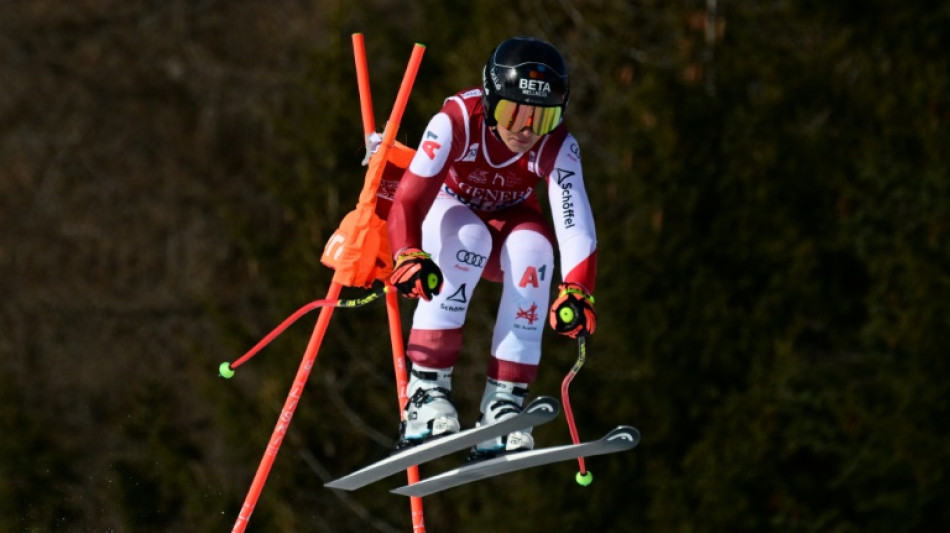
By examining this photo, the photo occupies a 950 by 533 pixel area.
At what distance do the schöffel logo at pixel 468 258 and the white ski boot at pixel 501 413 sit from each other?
444 mm

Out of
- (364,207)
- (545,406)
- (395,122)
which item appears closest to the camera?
(545,406)

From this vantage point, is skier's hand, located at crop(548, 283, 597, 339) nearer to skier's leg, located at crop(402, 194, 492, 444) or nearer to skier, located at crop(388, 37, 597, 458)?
skier, located at crop(388, 37, 597, 458)

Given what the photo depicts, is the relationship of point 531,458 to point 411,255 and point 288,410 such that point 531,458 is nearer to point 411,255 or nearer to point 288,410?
point 411,255

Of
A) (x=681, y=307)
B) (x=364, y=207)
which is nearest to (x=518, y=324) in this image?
(x=364, y=207)

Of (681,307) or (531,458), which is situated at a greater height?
(681,307)

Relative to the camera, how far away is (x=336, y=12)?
635 inches

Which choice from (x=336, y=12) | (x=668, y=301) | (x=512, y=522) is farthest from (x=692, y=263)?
(x=336, y=12)

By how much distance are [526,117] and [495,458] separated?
127cm

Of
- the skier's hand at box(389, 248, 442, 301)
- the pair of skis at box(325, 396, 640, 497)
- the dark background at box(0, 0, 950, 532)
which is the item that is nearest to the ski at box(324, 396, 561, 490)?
the pair of skis at box(325, 396, 640, 497)

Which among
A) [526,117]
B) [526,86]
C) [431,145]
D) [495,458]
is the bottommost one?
[495,458]

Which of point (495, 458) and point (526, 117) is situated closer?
point (526, 117)

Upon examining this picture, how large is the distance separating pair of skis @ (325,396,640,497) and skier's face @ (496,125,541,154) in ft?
3.16

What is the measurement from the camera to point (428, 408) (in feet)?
23.2

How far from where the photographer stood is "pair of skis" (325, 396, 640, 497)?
21.4 ft
